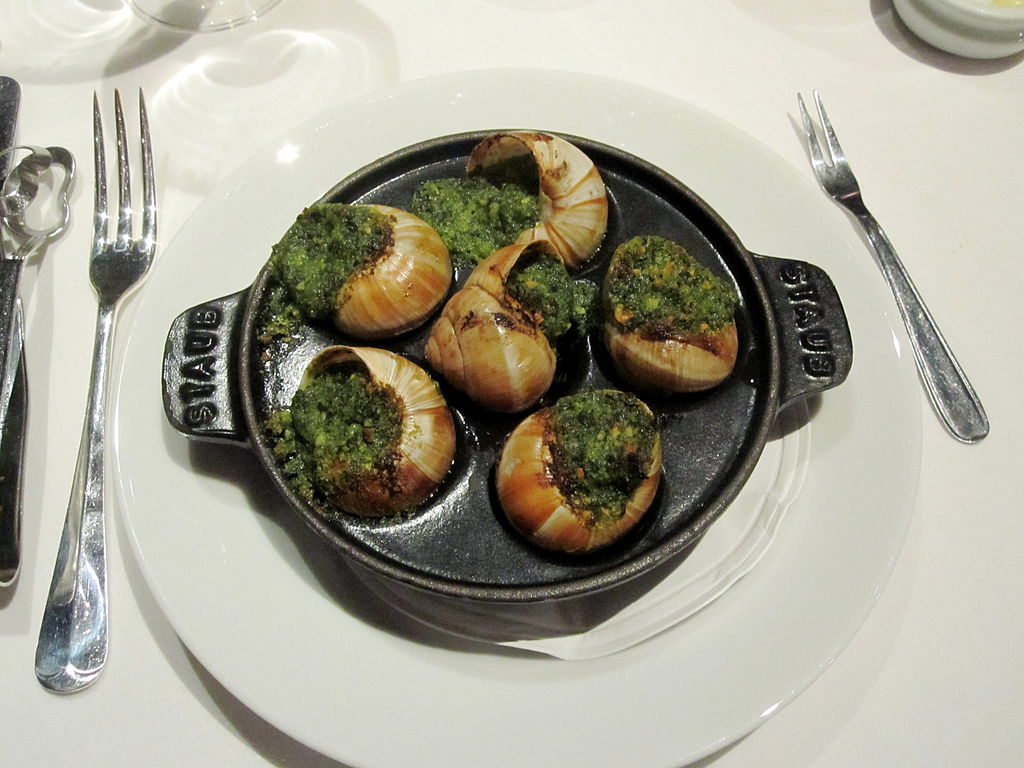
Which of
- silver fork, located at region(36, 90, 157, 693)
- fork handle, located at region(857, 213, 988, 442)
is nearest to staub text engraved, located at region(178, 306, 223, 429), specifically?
silver fork, located at region(36, 90, 157, 693)

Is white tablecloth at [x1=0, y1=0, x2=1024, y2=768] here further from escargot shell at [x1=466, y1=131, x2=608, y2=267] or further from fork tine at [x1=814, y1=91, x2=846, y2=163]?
escargot shell at [x1=466, y1=131, x2=608, y2=267]

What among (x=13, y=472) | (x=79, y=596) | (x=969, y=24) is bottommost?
(x=79, y=596)

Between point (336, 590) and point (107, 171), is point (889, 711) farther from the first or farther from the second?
point (107, 171)

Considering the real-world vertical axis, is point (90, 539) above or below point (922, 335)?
below

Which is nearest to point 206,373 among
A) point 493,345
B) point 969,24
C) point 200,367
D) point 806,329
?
point 200,367

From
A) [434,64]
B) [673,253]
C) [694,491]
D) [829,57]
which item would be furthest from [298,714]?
[829,57]

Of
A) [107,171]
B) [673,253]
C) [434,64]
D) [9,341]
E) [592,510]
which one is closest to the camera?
[592,510]

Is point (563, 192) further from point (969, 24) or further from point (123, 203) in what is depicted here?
point (969, 24)
